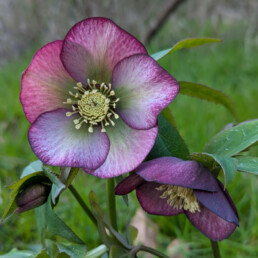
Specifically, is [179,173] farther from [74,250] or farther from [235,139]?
[74,250]

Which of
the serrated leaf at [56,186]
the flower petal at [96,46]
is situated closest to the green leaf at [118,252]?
the serrated leaf at [56,186]

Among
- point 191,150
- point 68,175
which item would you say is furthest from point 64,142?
point 191,150

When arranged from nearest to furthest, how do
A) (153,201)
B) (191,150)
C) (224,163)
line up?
(224,163)
(153,201)
(191,150)

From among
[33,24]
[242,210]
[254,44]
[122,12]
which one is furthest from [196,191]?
[33,24]

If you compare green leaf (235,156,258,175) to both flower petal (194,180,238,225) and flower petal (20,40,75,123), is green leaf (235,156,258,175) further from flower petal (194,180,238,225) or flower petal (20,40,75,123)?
flower petal (20,40,75,123)

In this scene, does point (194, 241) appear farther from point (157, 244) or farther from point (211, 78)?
point (211, 78)

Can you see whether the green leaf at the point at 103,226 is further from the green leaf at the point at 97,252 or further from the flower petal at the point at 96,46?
the flower petal at the point at 96,46
